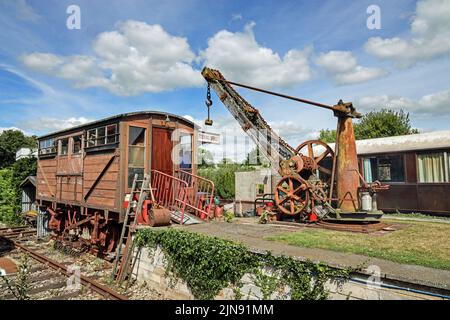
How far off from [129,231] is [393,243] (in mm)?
6112

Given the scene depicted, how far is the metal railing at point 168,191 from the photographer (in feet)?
30.2

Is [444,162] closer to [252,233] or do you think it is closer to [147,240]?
[252,233]

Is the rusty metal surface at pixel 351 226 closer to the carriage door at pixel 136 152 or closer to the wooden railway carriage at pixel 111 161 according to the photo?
the wooden railway carriage at pixel 111 161

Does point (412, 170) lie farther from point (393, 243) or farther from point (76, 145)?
point (76, 145)

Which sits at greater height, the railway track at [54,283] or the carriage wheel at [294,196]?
the carriage wheel at [294,196]

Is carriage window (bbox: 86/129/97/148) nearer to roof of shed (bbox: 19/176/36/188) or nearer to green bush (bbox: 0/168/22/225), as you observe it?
roof of shed (bbox: 19/176/36/188)

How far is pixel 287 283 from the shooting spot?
15.3 ft

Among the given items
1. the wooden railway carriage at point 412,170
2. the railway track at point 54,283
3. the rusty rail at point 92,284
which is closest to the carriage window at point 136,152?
the rusty rail at point 92,284

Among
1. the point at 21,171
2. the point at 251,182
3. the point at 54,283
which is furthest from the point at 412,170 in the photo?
the point at 21,171

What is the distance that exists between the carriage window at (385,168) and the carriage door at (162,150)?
869cm

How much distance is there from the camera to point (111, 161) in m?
8.66

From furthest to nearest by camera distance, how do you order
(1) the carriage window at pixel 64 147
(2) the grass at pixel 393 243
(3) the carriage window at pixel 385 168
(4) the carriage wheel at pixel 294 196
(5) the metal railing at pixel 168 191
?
(3) the carriage window at pixel 385 168 < (1) the carriage window at pixel 64 147 < (5) the metal railing at pixel 168 191 < (4) the carriage wheel at pixel 294 196 < (2) the grass at pixel 393 243
